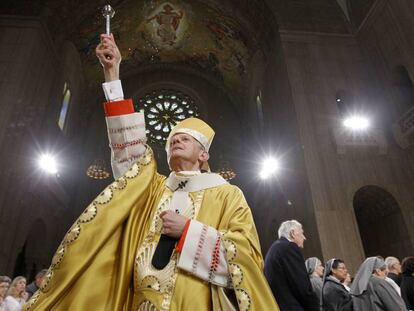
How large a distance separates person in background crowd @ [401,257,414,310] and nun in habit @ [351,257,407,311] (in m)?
0.26

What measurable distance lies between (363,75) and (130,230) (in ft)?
33.9

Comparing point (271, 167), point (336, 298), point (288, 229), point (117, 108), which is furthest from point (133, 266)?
point (271, 167)

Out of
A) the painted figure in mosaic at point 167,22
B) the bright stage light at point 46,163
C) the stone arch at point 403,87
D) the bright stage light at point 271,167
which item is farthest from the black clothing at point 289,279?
the painted figure in mosaic at point 167,22

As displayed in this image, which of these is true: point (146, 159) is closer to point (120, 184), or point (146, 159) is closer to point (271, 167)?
point (120, 184)

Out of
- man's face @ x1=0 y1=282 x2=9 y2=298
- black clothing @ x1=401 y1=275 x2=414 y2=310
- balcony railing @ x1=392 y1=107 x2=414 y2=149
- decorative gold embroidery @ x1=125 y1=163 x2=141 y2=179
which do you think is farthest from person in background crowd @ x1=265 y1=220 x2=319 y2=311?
balcony railing @ x1=392 y1=107 x2=414 y2=149

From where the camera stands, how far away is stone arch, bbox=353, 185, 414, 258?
26.0ft

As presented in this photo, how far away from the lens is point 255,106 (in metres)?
14.2

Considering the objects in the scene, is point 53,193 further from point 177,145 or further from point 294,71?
point 177,145

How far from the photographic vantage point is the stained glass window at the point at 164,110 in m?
15.0

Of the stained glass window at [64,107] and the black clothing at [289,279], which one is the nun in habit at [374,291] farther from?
the stained glass window at [64,107]

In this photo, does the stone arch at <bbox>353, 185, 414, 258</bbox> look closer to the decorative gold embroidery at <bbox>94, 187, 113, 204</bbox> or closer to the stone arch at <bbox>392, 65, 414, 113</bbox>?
the stone arch at <bbox>392, 65, 414, 113</bbox>

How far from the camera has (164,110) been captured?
15.5m

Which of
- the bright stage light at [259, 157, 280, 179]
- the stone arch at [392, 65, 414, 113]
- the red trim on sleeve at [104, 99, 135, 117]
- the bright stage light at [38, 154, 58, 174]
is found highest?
the stone arch at [392, 65, 414, 113]

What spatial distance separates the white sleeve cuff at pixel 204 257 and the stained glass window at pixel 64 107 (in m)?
11.6
